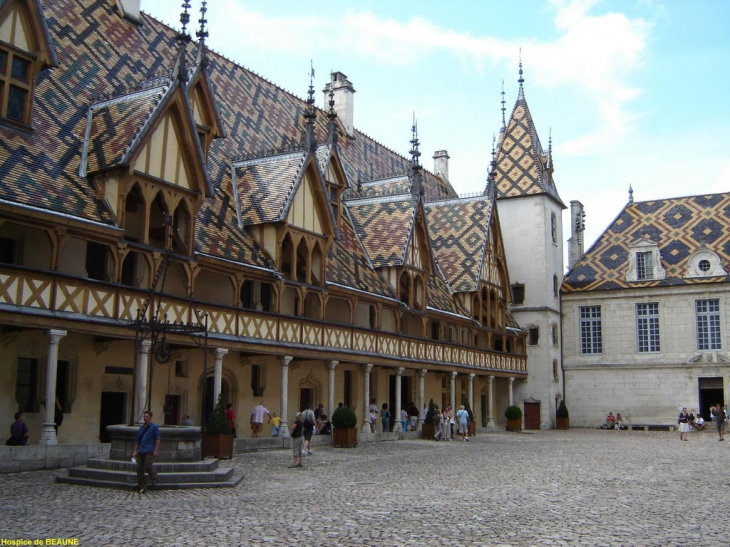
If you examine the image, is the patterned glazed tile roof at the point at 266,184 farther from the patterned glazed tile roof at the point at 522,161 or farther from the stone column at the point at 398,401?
the patterned glazed tile roof at the point at 522,161

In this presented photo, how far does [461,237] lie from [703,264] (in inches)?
528

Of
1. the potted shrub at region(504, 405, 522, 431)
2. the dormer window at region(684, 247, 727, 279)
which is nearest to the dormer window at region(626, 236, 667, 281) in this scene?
the dormer window at region(684, 247, 727, 279)

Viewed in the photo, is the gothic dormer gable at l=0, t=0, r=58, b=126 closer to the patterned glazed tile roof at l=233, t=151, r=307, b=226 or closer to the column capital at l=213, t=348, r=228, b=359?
the column capital at l=213, t=348, r=228, b=359

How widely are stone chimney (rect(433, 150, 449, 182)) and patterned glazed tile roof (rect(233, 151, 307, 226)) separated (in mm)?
25119

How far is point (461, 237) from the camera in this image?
39.2 meters

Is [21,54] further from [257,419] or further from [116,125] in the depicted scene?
[257,419]

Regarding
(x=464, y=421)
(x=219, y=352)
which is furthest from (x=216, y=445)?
(x=464, y=421)

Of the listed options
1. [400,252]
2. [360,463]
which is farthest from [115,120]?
[400,252]

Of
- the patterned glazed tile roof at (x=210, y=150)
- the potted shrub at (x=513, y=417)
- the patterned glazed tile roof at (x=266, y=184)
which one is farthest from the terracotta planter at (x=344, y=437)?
the potted shrub at (x=513, y=417)

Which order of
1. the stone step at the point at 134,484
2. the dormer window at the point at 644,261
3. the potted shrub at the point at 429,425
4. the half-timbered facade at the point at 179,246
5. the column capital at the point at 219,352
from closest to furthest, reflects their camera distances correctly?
the stone step at the point at 134,484, the half-timbered facade at the point at 179,246, the column capital at the point at 219,352, the potted shrub at the point at 429,425, the dormer window at the point at 644,261

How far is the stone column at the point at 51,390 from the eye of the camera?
16.2 meters

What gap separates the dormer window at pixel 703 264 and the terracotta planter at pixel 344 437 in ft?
84.7

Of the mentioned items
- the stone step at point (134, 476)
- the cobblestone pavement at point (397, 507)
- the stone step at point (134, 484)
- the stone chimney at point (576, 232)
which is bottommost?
the cobblestone pavement at point (397, 507)

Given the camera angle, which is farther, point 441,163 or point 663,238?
point 441,163
